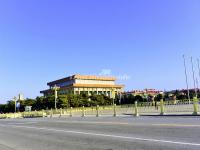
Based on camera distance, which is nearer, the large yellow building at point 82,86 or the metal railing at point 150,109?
the metal railing at point 150,109

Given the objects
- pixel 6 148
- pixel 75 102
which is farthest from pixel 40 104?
pixel 6 148

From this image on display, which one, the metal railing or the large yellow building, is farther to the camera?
the large yellow building

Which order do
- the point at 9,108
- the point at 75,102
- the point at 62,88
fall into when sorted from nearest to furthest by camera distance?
the point at 75,102, the point at 9,108, the point at 62,88

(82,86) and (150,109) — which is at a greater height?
(82,86)

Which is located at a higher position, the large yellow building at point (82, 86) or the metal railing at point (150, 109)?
the large yellow building at point (82, 86)

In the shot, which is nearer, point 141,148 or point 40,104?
point 141,148

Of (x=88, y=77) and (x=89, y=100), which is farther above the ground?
(x=88, y=77)

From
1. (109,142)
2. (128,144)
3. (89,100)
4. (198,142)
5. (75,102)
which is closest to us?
(198,142)

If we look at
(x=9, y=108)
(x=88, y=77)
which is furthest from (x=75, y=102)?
(x=88, y=77)

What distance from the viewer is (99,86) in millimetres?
196500

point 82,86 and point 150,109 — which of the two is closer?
point 150,109

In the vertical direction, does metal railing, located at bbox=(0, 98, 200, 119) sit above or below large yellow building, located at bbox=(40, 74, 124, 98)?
below

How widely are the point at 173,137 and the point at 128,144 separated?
1594 millimetres

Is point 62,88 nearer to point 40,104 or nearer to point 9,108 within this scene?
point 9,108
